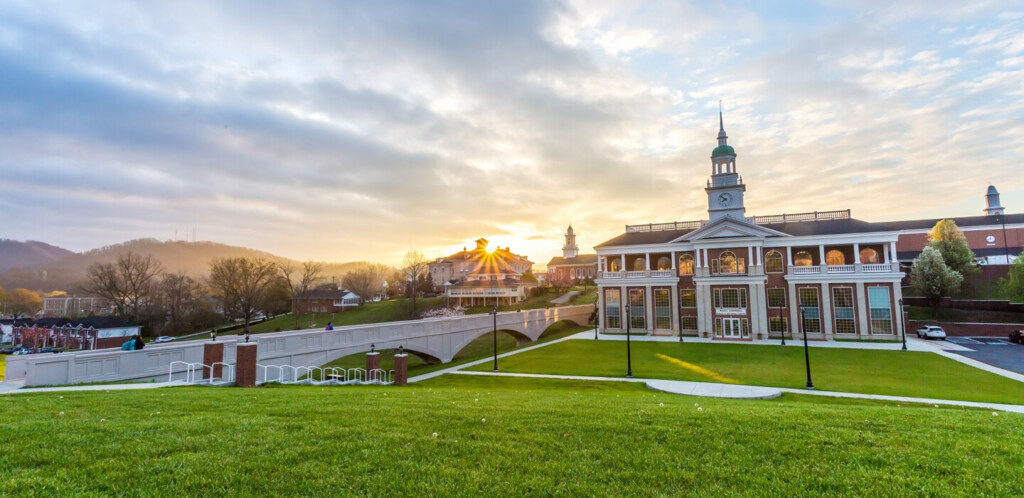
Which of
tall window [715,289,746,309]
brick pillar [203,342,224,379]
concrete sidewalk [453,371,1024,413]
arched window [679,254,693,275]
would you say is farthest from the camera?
arched window [679,254,693,275]

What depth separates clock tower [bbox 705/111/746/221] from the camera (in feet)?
154

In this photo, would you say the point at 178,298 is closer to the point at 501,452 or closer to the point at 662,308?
the point at 662,308

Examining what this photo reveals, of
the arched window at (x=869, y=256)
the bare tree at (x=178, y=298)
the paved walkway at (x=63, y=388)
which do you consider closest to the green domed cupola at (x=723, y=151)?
the arched window at (x=869, y=256)

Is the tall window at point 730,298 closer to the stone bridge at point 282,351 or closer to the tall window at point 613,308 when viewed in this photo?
the tall window at point 613,308

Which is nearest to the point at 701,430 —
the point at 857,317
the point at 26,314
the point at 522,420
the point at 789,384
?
the point at 522,420

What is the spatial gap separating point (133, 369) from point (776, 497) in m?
20.2

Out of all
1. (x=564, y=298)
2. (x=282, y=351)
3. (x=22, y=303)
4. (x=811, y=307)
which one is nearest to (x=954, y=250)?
(x=811, y=307)

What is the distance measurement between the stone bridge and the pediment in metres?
20.3

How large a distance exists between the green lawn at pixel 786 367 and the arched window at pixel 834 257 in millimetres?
11477

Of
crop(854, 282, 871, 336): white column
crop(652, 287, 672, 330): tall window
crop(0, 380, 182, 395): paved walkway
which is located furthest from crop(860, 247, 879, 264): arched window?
crop(0, 380, 182, 395): paved walkway

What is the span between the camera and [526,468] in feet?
17.0

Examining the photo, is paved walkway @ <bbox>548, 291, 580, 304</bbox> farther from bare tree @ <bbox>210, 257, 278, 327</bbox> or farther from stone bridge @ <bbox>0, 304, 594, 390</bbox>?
bare tree @ <bbox>210, 257, 278, 327</bbox>

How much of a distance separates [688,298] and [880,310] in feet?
51.1

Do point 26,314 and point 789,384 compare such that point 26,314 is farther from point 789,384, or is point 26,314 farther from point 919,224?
point 919,224
